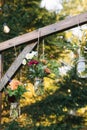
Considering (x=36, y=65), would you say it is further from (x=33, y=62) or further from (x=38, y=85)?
(x=38, y=85)

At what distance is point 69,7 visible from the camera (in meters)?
11.5

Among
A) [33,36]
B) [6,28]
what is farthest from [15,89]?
[6,28]

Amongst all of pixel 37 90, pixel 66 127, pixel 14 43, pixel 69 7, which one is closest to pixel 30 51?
pixel 14 43

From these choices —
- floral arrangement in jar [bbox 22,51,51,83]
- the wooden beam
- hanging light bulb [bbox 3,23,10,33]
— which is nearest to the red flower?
floral arrangement in jar [bbox 22,51,51,83]

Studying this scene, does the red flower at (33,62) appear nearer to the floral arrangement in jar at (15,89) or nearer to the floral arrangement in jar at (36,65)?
the floral arrangement in jar at (36,65)

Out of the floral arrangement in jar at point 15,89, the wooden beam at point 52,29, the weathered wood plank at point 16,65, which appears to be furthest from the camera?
the weathered wood plank at point 16,65

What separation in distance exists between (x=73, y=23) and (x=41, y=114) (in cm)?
576

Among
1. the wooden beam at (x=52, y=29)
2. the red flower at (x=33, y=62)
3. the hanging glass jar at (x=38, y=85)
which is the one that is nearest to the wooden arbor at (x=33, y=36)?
the wooden beam at (x=52, y=29)

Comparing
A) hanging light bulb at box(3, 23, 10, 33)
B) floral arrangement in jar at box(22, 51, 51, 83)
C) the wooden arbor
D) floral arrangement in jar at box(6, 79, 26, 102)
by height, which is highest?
hanging light bulb at box(3, 23, 10, 33)

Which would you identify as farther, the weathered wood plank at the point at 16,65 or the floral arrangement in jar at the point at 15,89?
the weathered wood plank at the point at 16,65

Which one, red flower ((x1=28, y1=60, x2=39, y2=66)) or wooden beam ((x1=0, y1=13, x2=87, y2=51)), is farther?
red flower ((x1=28, y1=60, x2=39, y2=66))

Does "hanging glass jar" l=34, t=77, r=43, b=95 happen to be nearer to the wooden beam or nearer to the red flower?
the red flower

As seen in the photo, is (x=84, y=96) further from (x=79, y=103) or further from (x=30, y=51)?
(x=30, y=51)

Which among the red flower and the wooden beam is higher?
the wooden beam
